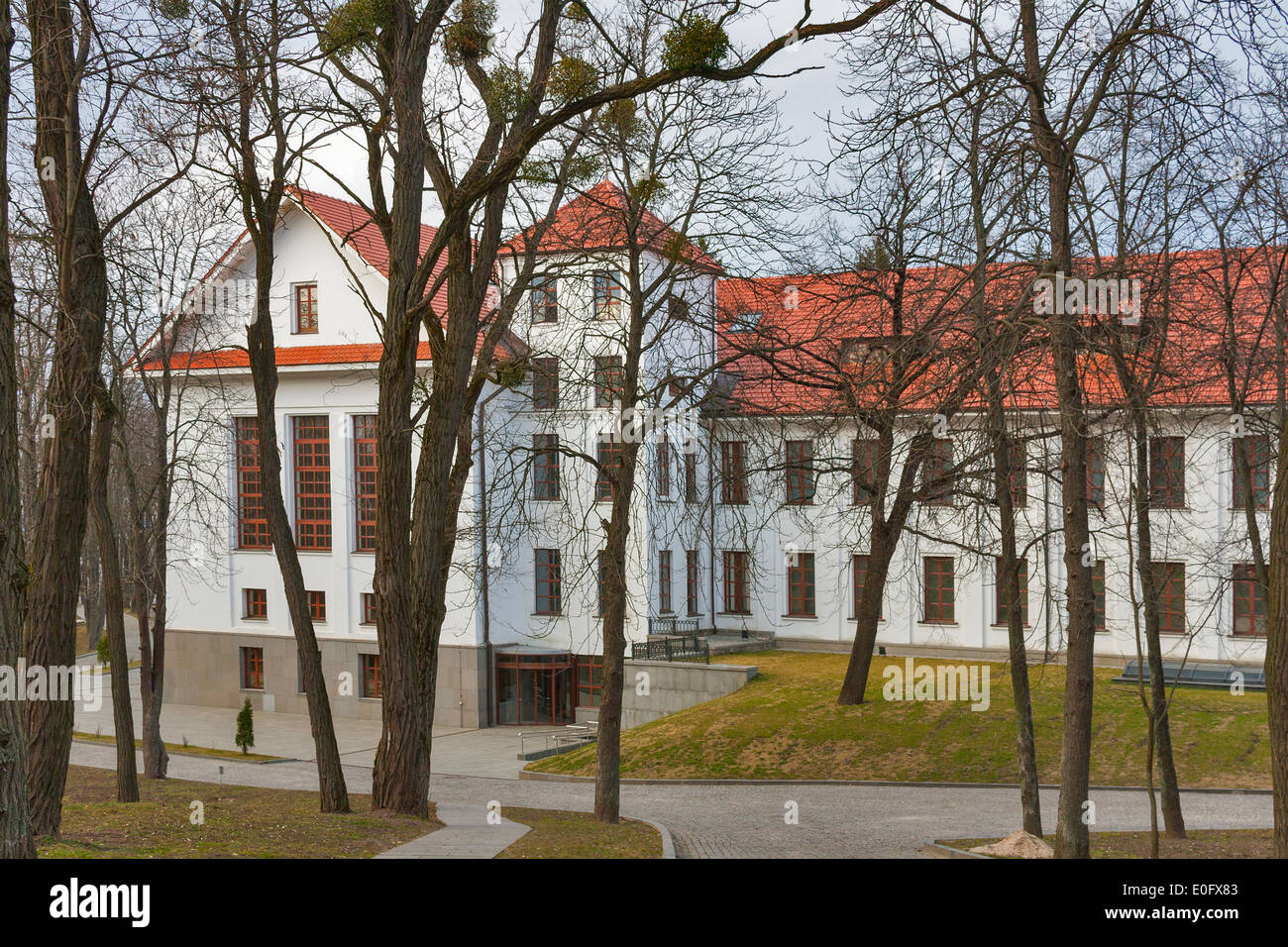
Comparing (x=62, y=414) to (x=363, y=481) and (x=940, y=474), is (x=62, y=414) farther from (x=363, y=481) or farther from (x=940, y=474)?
(x=363, y=481)

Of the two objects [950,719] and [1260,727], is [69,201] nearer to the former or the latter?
[950,719]

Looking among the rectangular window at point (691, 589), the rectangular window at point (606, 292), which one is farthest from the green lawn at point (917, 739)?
the rectangular window at point (606, 292)

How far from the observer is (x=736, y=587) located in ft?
133

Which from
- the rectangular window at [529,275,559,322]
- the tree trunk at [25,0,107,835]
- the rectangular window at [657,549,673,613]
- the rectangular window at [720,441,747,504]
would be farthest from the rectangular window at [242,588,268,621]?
the tree trunk at [25,0,107,835]

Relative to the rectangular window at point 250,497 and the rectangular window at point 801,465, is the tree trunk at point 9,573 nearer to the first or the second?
the rectangular window at point 801,465

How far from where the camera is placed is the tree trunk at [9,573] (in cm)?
712

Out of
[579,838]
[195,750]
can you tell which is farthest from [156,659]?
[579,838]

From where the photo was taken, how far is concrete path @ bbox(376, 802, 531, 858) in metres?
11.3

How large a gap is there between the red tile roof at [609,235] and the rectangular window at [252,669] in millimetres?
29258

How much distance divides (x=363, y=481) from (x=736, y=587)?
1413 cm

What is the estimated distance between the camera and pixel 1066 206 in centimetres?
1166

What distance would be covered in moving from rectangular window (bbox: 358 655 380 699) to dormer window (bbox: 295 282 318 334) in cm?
1230

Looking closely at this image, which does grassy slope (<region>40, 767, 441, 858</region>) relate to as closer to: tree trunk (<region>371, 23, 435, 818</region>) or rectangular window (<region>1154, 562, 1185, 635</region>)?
tree trunk (<region>371, 23, 435, 818</region>)
